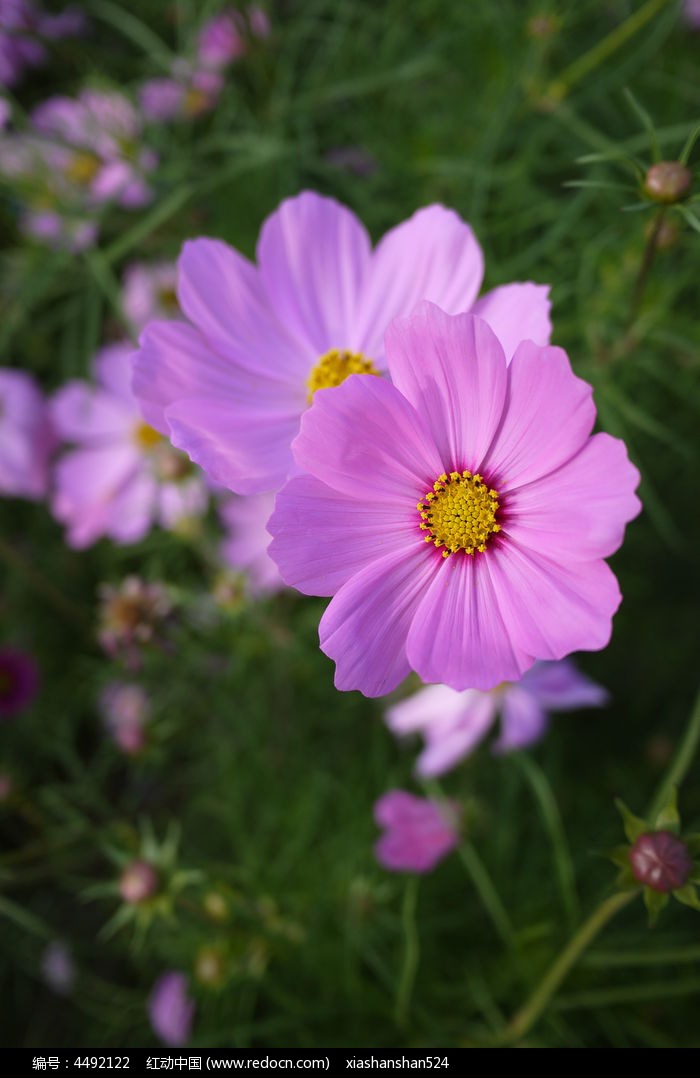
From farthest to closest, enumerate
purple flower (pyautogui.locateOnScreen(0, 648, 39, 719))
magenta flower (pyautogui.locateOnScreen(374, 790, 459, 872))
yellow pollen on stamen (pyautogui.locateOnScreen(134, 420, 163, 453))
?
→ 1. yellow pollen on stamen (pyautogui.locateOnScreen(134, 420, 163, 453))
2. purple flower (pyautogui.locateOnScreen(0, 648, 39, 719))
3. magenta flower (pyautogui.locateOnScreen(374, 790, 459, 872))

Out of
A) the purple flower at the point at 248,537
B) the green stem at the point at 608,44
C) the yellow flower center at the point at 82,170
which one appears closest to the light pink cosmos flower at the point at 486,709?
the purple flower at the point at 248,537

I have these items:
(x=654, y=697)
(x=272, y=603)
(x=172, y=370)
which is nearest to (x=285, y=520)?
(x=172, y=370)

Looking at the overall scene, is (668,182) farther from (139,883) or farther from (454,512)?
(139,883)

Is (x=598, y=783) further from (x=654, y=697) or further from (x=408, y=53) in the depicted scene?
(x=408, y=53)

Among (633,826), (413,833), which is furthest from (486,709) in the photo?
(633,826)

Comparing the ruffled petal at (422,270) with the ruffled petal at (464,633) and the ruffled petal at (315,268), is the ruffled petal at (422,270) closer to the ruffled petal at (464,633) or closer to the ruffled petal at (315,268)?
the ruffled petal at (315,268)

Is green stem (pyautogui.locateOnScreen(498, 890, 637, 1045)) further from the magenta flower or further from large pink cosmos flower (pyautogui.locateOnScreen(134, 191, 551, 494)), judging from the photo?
large pink cosmos flower (pyautogui.locateOnScreen(134, 191, 551, 494))

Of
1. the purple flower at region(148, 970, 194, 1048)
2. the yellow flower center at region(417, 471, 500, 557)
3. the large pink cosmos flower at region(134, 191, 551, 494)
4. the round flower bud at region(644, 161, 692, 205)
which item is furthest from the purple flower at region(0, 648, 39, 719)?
the round flower bud at region(644, 161, 692, 205)
